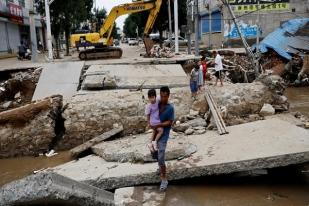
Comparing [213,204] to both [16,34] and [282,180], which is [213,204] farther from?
[16,34]

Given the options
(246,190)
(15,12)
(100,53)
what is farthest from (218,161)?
(15,12)

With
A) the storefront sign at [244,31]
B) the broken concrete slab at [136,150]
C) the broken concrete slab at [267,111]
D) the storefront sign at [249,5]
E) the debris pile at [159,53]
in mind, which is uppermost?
the storefront sign at [249,5]


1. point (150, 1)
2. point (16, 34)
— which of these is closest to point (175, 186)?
point (150, 1)

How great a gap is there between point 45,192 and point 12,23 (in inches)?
1354

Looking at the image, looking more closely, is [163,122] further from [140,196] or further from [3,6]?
[3,6]

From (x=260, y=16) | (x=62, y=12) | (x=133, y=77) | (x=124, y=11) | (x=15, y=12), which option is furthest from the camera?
(x=15, y=12)

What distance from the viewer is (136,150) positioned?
7.68m

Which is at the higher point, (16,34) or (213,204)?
(16,34)

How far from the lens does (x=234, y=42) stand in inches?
1271

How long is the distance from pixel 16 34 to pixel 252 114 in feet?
107

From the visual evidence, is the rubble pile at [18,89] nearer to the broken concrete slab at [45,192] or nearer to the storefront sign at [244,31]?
the broken concrete slab at [45,192]

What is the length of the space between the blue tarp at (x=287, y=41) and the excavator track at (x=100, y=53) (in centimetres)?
746

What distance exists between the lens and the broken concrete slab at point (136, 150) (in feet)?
24.2

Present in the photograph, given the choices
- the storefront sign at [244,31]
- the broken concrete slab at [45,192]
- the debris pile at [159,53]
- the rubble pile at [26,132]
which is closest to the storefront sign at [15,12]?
the storefront sign at [244,31]
